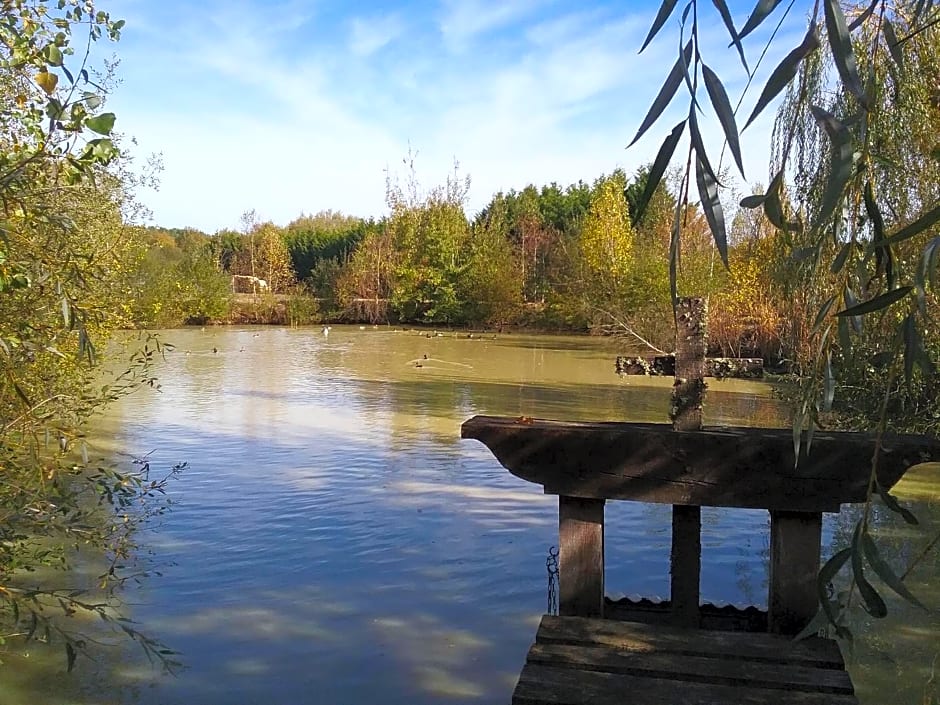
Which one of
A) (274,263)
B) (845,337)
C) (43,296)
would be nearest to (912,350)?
(845,337)

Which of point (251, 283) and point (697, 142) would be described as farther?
point (251, 283)

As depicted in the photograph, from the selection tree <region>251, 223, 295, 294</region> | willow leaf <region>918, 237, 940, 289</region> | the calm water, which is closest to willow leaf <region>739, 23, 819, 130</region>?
willow leaf <region>918, 237, 940, 289</region>

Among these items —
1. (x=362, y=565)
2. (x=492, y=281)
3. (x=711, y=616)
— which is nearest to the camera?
A: (x=711, y=616)

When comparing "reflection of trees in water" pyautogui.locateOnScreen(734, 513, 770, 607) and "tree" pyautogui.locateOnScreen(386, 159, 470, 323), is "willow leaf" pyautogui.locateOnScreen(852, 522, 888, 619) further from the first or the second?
"tree" pyautogui.locateOnScreen(386, 159, 470, 323)

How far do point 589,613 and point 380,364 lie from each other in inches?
642

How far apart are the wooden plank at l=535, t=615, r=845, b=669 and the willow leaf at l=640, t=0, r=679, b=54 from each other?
1.96 metres

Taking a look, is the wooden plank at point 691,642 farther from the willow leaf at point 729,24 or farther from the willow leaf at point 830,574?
the willow leaf at point 729,24

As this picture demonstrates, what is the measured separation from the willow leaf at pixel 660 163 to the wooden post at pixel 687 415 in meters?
1.60

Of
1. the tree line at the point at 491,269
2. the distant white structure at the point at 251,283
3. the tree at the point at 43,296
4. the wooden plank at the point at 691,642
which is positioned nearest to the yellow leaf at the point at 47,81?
the tree at the point at 43,296

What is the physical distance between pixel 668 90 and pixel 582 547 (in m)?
2.11

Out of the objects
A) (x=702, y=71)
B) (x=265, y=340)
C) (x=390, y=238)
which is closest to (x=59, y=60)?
(x=702, y=71)

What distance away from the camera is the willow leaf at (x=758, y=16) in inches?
36.7

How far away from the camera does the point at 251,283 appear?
41344 millimetres

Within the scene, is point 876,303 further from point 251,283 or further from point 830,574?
point 251,283
